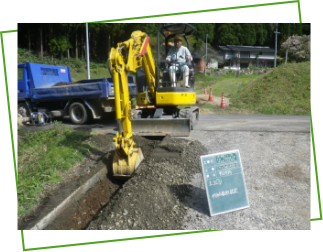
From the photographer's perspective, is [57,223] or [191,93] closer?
[57,223]

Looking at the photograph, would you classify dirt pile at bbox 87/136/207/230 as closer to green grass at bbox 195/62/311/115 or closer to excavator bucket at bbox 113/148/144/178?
excavator bucket at bbox 113/148/144/178

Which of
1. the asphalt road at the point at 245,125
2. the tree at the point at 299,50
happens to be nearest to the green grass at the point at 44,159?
the asphalt road at the point at 245,125

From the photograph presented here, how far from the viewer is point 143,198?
3.90 m

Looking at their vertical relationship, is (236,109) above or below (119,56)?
below

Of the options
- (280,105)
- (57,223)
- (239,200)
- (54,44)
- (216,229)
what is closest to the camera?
(216,229)

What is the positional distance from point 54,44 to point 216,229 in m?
24.2

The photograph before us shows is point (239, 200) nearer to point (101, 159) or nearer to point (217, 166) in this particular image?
point (217, 166)

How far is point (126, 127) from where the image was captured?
188 inches

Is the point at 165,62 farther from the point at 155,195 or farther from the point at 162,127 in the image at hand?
the point at 155,195

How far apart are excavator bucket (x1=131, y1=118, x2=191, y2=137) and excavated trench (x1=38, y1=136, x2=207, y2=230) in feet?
3.67

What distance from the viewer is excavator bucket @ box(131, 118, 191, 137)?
23.1 feet

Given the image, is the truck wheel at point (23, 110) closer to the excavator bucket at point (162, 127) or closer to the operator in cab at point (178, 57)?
the excavator bucket at point (162, 127)

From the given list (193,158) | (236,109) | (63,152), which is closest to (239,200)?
(193,158)

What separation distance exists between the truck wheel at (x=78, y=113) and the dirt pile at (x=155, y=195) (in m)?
5.39
